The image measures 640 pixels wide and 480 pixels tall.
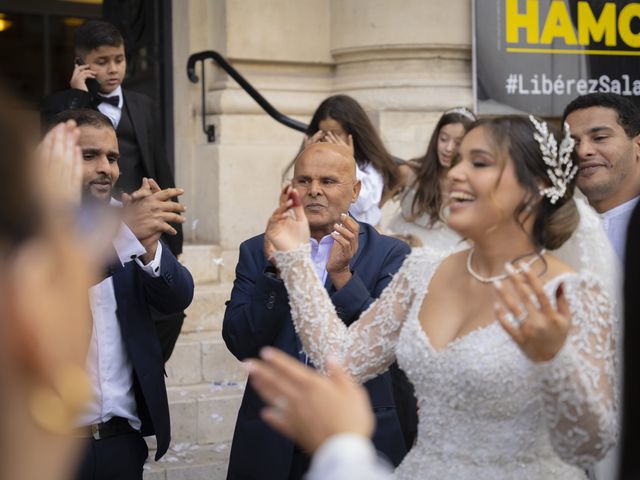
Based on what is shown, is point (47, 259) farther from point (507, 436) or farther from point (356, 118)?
point (356, 118)

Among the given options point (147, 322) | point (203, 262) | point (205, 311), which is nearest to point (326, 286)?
point (147, 322)

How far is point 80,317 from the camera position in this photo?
1842 millimetres

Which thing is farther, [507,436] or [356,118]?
[356,118]

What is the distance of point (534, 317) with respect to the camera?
269 centimetres

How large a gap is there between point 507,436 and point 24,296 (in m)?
1.78

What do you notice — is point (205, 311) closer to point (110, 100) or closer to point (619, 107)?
point (110, 100)

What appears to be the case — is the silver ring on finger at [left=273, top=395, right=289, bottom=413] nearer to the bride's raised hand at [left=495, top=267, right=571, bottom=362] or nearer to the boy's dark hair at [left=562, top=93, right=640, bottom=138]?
the bride's raised hand at [left=495, top=267, right=571, bottom=362]

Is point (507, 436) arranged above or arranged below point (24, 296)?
below

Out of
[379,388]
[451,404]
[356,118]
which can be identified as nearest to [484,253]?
[451,404]

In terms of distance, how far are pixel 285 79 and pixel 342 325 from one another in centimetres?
545

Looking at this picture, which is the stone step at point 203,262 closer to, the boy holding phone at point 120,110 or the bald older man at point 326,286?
the boy holding phone at point 120,110

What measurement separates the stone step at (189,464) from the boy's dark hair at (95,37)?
7.92 feet

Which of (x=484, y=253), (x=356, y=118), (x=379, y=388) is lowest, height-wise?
(x=379, y=388)

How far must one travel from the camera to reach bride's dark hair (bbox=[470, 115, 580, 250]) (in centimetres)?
322
